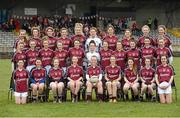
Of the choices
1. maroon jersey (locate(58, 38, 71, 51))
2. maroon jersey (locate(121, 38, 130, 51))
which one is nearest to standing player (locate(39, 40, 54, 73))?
maroon jersey (locate(58, 38, 71, 51))

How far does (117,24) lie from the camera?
127ft

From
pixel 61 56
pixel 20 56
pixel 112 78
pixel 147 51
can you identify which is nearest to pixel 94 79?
pixel 112 78

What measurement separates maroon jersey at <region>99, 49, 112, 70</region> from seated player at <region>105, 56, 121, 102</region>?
0.24 metres

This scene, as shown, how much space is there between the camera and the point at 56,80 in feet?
38.5

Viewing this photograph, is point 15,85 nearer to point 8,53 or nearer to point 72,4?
point 8,53

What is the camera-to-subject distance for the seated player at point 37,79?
1167 cm

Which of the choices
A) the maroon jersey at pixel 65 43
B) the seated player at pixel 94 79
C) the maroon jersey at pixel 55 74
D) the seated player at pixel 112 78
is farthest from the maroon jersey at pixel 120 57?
the maroon jersey at pixel 55 74

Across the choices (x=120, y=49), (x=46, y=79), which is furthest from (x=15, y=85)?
(x=120, y=49)

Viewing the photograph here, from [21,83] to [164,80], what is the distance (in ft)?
11.1

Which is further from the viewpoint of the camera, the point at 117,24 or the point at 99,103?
the point at 117,24

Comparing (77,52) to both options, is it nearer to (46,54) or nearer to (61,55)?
(61,55)

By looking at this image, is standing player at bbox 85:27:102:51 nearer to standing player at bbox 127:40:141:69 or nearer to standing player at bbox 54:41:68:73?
standing player at bbox 54:41:68:73

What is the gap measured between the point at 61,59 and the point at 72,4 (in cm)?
2725

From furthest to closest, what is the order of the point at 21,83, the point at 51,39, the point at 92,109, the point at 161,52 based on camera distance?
the point at 51,39
the point at 161,52
the point at 21,83
the point at 92,109
